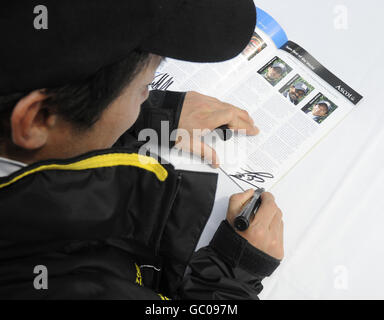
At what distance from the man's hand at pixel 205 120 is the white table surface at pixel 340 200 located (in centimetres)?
4

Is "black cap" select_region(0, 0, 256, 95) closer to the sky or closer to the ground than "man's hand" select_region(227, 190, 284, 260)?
closer to the sky

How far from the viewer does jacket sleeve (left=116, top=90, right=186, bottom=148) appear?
747 millimetres

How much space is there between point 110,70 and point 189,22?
4.4 inches

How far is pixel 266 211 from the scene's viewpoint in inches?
25.2

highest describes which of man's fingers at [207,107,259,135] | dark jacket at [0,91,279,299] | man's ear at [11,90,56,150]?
man's fingers at [207,107,259,135]

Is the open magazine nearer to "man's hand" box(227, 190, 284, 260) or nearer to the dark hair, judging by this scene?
"man's hand" box(227, 190, 284, 260)

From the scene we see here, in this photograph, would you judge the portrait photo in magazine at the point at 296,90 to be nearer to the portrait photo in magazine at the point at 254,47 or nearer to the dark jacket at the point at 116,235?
the portrait photo in magazine at the point at 254,47

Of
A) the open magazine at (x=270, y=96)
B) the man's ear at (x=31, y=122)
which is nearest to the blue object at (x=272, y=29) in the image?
the open magazine at (x=270, y=96)

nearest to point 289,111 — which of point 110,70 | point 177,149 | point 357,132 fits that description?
point 357,132

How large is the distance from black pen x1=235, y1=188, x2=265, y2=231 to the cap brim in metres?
→ 0.27
